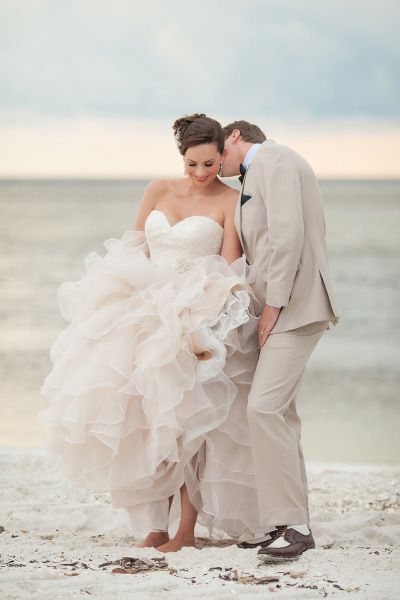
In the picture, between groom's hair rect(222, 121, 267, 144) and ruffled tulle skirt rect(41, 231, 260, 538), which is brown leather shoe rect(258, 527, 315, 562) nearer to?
ruffled tulle skirt rect(41, 231, 260, 538)

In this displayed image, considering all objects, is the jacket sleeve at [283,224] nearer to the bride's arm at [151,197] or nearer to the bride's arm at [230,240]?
the bride's arm at [230,240]

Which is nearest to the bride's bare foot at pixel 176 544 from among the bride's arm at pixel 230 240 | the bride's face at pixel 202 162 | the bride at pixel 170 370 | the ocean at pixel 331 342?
the bride at pixel 170 370

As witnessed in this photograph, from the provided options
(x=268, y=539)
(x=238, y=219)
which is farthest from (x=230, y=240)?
(x=268, y=539)

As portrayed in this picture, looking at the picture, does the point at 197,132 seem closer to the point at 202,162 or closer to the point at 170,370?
the point at 202,162

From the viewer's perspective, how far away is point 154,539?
17.2ft

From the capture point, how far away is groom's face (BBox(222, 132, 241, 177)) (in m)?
5.18

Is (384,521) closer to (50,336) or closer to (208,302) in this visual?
(208,302)

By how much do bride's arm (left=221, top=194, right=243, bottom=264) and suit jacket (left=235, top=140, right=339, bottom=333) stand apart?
16 centimetres

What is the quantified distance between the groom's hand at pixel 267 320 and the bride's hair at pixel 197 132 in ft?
2.83

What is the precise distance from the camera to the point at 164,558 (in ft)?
15.7

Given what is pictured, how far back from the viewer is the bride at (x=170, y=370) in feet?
16.0

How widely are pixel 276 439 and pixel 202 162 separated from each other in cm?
140

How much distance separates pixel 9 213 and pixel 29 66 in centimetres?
684

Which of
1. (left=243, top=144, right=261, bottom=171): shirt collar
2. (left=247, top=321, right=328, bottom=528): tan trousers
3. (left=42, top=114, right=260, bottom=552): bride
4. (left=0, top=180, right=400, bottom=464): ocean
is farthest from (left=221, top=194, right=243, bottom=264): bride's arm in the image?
(left=0, top=180, right=400, bottom=464): ocean
